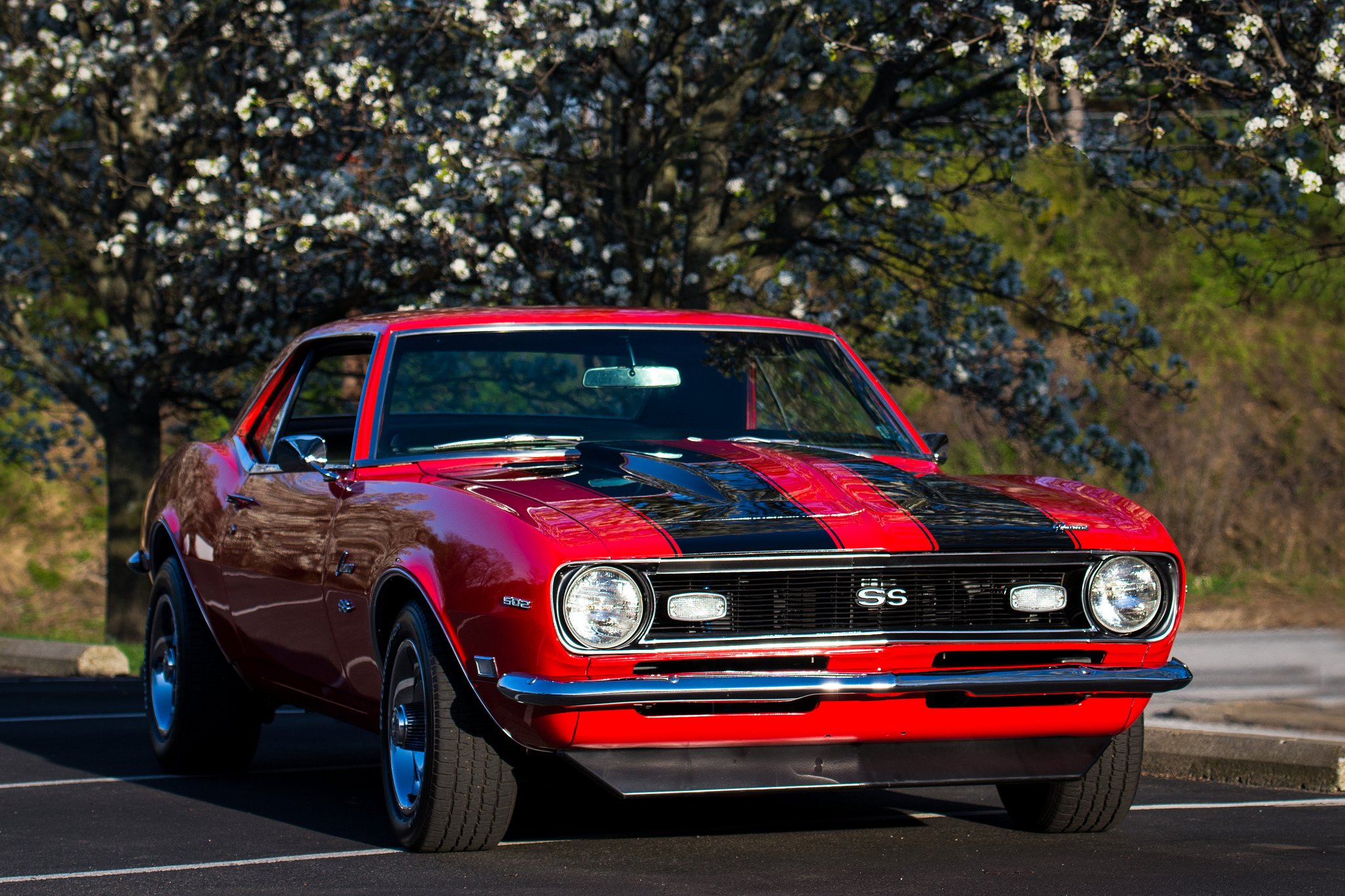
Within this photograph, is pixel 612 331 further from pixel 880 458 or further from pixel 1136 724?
pixel 1136 724

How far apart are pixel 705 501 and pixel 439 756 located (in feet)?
3.26

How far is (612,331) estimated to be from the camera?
664cm

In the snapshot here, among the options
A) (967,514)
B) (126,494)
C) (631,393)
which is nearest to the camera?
(967,514)

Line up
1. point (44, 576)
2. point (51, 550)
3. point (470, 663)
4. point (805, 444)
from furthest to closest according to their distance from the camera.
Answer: point (51, 550) → point (44, 576) → point (805, 444) → point (470, 663)

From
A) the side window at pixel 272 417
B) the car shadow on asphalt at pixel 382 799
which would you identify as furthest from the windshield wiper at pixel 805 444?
the side window at pixel 272 417

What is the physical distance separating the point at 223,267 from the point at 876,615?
1248cm

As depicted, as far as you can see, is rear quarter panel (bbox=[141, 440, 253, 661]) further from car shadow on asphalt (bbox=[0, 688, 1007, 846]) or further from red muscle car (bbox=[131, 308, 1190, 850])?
red muscle car (bbox=[131, 308, 1190, 850])

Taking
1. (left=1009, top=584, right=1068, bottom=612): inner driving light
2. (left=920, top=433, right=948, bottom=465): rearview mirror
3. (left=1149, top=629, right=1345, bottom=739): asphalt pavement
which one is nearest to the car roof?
(left=920, top=433, right=948, bottom=465): rearview mirror

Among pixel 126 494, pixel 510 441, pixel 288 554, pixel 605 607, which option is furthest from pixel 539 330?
pixel 126 494

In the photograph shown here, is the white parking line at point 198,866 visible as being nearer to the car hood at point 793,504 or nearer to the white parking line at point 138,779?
the car hood at point 793,504

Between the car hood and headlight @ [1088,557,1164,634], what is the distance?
83mm

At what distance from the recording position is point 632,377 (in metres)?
6.55

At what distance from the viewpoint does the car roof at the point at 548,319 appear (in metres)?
6.58

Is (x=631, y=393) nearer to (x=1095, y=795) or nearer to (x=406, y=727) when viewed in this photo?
(x=406, y=727)
